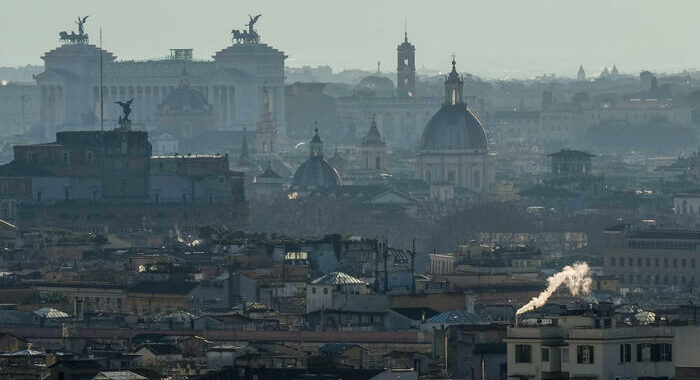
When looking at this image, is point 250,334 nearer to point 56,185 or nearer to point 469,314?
point 469,314

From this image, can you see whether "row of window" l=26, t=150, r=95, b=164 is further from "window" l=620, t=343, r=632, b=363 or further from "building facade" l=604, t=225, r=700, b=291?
"window" l=620, t=343, r=632, b=363

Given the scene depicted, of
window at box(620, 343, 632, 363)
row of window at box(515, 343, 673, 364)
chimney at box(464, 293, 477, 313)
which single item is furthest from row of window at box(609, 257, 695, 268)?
window at box(620, 343, 632, 363)

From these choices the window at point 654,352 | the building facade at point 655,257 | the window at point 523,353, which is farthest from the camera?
the building facade at point 655,257

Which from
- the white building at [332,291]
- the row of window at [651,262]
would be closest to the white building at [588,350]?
the white building at [332,291]

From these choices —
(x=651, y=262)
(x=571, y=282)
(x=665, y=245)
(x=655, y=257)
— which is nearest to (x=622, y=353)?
(x=571, y=282)

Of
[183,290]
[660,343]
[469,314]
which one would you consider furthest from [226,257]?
[660,343]

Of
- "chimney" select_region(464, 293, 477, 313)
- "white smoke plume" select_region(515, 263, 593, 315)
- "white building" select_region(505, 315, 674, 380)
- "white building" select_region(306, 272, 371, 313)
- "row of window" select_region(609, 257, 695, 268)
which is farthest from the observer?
"row of window" select_region(609, 257, 695, 268)

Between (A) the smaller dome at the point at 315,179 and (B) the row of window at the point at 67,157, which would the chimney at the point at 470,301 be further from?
(A) the smaller dome at the point at 315,179
